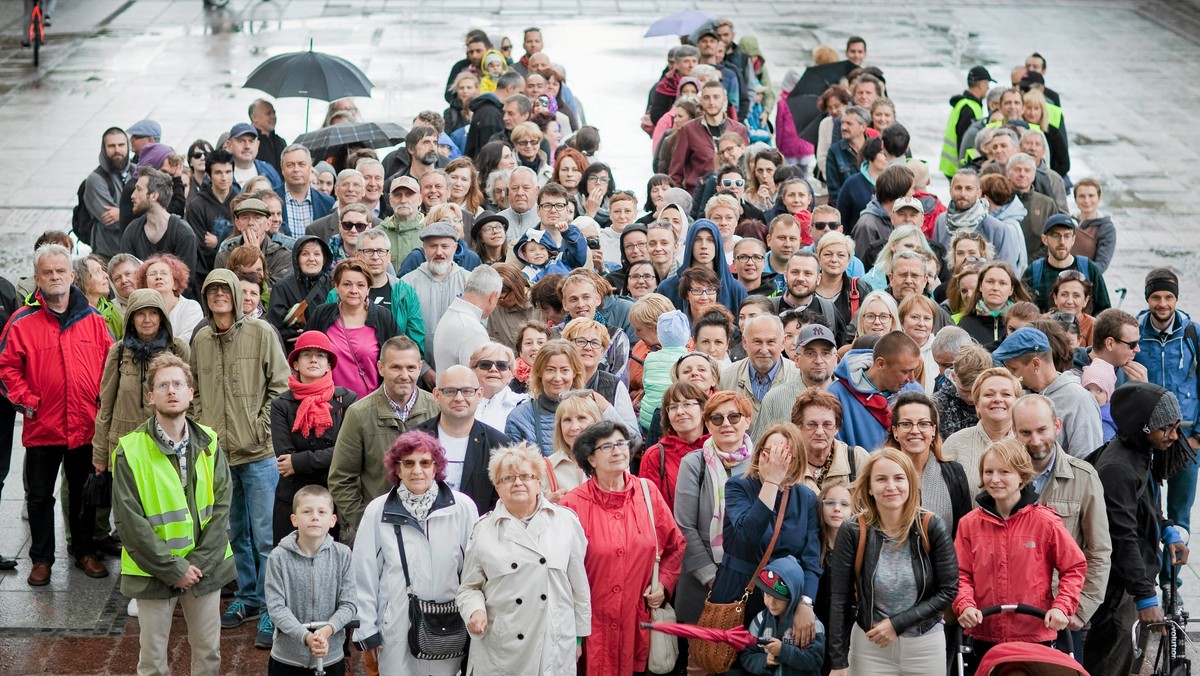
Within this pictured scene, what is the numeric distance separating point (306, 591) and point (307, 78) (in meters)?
10.0

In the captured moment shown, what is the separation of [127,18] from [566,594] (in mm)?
26722

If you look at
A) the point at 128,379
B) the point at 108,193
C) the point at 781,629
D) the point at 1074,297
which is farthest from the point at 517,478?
the point at 108,193

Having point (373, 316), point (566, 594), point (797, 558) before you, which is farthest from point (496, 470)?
point (373, 316)

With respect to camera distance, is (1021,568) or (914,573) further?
(1021,568)

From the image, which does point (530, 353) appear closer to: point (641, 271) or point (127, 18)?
point (641, 271)

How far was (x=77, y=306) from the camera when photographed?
993 cm

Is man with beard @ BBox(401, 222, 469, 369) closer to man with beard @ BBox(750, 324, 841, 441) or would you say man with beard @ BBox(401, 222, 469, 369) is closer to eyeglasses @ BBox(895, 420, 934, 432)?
man with beard @ BBox(750, 324, 841, 441)

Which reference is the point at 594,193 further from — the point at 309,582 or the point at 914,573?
the point at 914,573

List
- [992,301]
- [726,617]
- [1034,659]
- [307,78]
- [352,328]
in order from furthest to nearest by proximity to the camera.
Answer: [307,78], [992,301], [352,328], [726,617], [1034,659]

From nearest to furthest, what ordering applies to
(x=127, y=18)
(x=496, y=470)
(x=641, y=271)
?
1. (x=496, y=470)
2. (x=641, y=271)
3. (x=127, y=18)

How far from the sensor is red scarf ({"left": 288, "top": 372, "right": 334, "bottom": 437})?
891 centimetres

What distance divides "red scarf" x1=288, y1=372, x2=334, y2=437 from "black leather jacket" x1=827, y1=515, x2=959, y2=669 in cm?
322

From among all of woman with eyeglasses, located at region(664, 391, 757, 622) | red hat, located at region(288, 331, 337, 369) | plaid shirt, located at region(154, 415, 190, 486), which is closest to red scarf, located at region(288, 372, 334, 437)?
red hat, located at region(288, 331, 337, 369)

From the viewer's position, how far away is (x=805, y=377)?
8.99 meters
